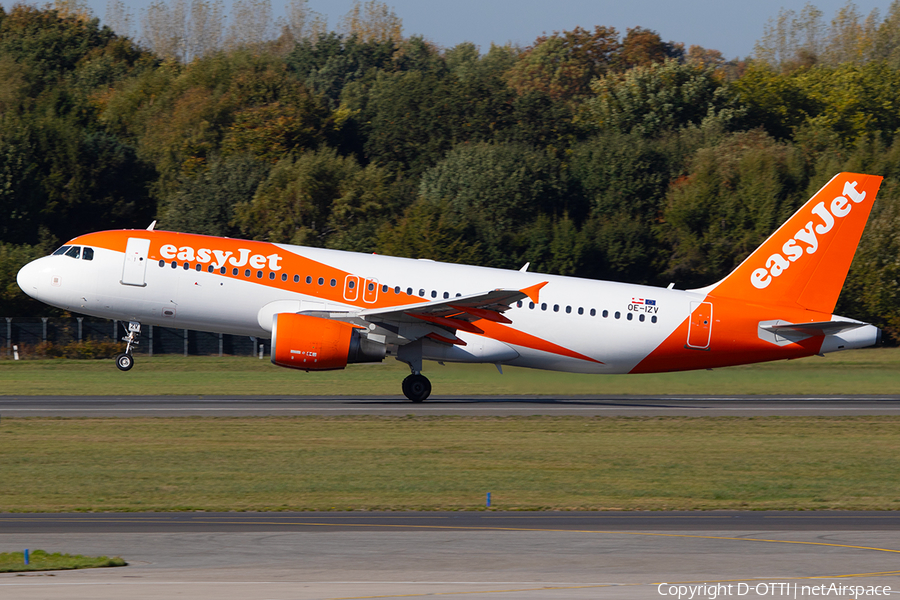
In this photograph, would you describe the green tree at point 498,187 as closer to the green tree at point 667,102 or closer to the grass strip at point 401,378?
the green tree at point 667,102

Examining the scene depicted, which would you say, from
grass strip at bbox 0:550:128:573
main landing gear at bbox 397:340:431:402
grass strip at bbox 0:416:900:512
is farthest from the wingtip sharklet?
grass strip at bbox 0:550:128:573

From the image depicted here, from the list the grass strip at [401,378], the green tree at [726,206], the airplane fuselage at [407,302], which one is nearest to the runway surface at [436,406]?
the grass strip at [401,378]

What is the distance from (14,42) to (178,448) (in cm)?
9176

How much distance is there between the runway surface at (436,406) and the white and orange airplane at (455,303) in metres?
1.31

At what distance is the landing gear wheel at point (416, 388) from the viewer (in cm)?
3228

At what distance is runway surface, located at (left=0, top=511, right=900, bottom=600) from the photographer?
1188 centimetres

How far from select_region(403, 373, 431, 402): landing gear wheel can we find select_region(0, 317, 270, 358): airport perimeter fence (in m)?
23.5

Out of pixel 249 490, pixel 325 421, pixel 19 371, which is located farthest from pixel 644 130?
pixel 249 490

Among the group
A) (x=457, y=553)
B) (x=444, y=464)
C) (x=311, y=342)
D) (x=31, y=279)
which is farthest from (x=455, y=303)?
(x=457, y=553)

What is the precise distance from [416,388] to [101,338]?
29197mm

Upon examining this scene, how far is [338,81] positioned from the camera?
128m

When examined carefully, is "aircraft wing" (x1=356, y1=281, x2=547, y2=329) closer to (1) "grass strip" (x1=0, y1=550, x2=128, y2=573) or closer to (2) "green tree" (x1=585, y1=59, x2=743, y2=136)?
(1) "grass strip" (x1=0, y1=550, x2=128, y2=573)

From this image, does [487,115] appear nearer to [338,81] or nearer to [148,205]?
[148,205]

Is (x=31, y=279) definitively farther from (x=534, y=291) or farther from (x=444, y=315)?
(x=534, y=291)
